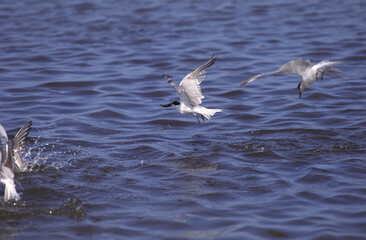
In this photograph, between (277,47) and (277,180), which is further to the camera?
(277,47)

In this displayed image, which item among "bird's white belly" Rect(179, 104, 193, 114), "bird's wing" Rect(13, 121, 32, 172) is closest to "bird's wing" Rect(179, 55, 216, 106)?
"bird's white belly" Rect(179, 104, 193, 114)

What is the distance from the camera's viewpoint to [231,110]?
457 inches

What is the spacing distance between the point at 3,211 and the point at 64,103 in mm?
5292

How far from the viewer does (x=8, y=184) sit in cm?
734

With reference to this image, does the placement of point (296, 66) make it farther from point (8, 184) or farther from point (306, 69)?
point (8, 184)

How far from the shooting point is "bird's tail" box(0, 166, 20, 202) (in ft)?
23.9

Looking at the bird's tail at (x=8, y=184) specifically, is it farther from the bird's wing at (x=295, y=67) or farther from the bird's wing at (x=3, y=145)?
the bird's wing at (x=295, y=67)

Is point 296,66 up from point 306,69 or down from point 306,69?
up

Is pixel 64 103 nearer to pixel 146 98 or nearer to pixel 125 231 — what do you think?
pixel 146 98

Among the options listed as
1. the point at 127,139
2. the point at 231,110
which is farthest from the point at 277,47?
the point at 127,139

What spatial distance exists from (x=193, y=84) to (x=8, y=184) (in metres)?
3.56

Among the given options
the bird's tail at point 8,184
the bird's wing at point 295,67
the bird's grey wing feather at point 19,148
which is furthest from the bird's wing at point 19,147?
the bird's wing at point 295,67

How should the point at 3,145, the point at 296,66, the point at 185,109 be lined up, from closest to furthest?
the point at 3,145 < the point at 296,66 < the point at 185,109

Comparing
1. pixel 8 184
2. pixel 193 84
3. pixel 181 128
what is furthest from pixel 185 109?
pixel 8 184
